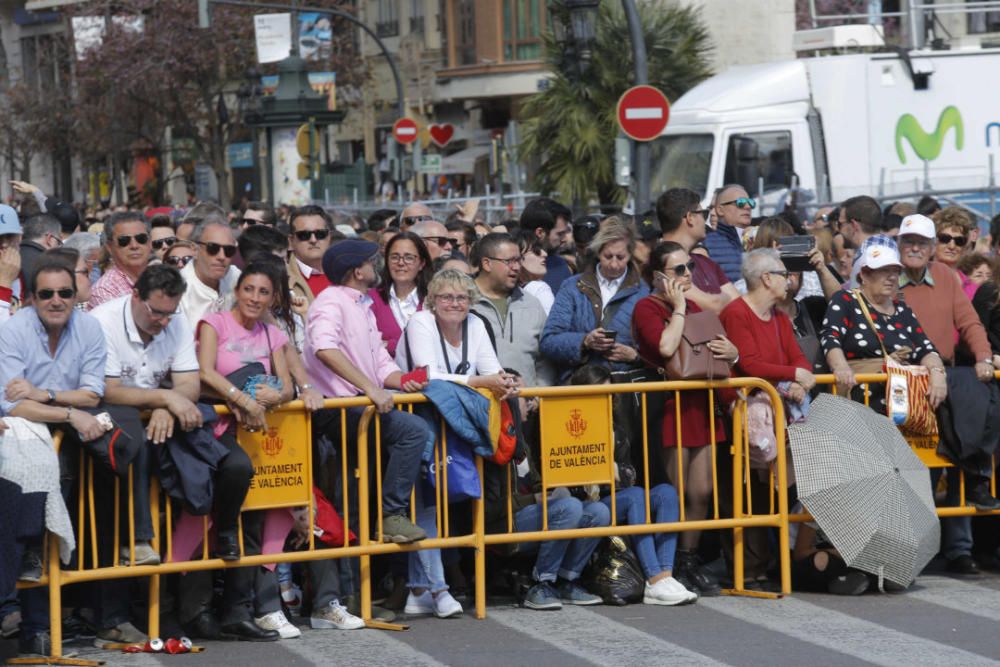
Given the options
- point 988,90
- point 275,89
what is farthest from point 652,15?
point 988,90

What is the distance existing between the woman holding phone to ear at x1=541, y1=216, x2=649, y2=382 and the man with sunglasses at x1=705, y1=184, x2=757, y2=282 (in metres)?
1.91

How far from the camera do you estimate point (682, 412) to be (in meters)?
9.90

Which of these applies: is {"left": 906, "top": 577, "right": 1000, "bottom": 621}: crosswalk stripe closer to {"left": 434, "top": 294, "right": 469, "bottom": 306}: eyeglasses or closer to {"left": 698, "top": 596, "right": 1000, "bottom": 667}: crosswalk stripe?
{"left": 698, "top": 596, "right": 1000, "bottom": 667}: crosswalk stripe

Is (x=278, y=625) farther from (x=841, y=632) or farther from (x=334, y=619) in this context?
(x=841, y=632)

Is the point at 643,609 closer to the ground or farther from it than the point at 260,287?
closer to the ground

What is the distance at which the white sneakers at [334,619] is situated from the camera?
30.1ft

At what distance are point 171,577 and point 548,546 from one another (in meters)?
1.92

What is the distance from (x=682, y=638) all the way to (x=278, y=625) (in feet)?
6.32

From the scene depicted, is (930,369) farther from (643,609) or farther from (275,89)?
(275,89)

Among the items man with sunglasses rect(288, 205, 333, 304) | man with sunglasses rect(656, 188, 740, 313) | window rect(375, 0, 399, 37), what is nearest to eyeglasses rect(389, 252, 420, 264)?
man with sunglasses rect(288, 205, 333, 304)

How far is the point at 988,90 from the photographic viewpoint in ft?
71.2

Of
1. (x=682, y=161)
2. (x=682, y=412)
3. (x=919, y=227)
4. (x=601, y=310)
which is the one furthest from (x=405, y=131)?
(x=682, y=412)

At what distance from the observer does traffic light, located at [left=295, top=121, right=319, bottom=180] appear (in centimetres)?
3566

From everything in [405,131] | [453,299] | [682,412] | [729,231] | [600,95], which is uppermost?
[600,95]
